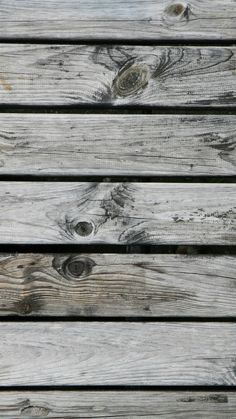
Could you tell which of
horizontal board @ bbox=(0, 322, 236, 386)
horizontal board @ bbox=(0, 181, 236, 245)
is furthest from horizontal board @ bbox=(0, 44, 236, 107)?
horizontal board @ bbox=(0, 322, 236, 386)

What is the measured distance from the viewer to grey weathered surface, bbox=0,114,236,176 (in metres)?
1.73

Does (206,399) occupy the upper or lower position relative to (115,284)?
lower

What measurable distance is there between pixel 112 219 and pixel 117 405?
0.51m

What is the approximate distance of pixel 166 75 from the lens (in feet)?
5.74

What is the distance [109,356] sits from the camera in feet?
5.63

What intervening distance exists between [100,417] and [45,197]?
2.05 feet

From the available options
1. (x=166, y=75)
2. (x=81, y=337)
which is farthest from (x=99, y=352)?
(x=166, y=75)

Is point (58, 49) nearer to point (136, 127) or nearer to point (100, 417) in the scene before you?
point (136, 127)

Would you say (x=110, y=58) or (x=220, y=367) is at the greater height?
(x=110, y=58)

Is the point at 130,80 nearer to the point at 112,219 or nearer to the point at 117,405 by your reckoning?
the point at 112,219

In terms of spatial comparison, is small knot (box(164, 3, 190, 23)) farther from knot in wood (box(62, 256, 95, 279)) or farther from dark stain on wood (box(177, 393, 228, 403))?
dark stain on wood (box(177, 393, 228, 403))

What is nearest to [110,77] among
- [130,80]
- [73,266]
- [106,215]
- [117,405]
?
[130,80]

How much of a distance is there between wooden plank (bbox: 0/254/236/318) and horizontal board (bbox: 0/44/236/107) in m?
0.44

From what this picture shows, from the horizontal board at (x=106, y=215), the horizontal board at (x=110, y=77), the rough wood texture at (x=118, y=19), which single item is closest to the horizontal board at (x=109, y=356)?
the horizontal board at (x=106, y=215)
